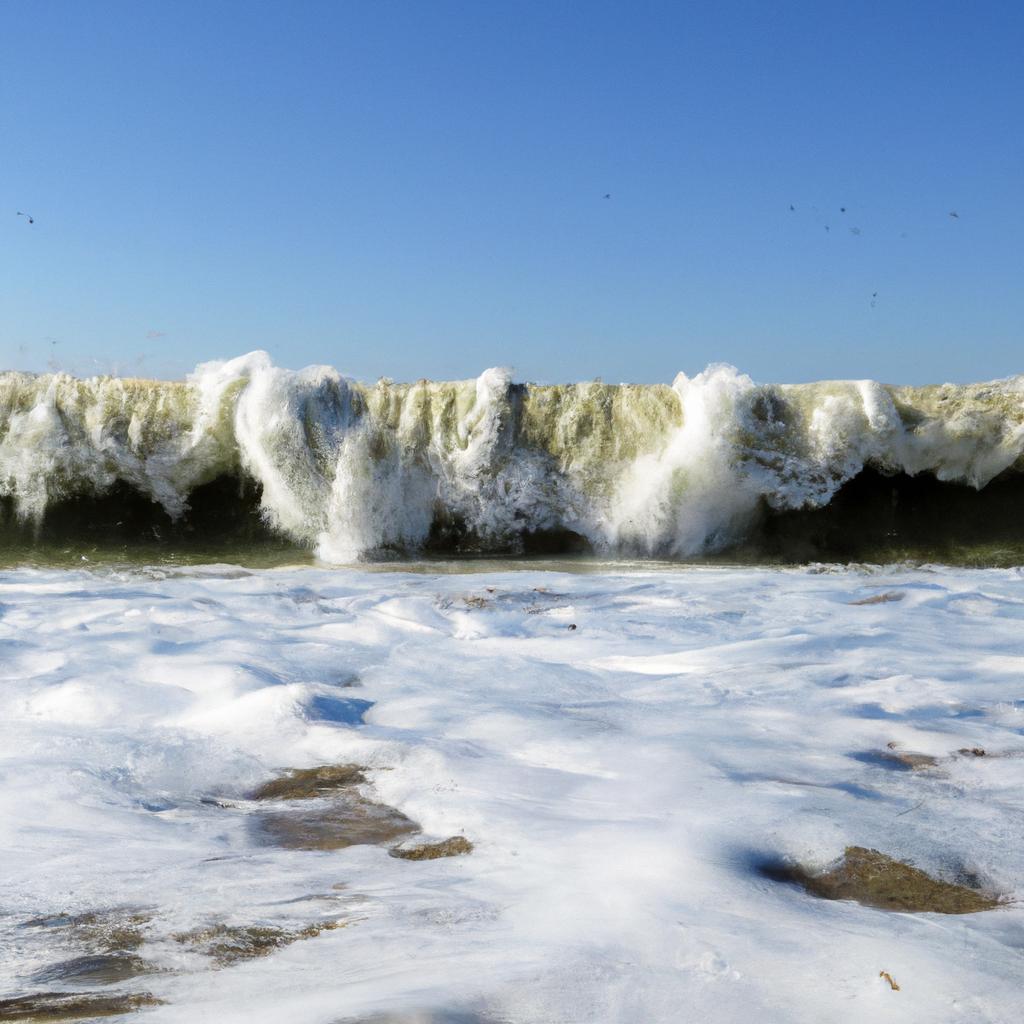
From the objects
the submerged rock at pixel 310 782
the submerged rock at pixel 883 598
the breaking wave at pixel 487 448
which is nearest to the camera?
the submerged rock at pixel 310 782

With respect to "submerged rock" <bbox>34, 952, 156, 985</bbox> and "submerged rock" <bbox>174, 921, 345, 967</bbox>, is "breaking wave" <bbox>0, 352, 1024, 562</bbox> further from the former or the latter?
"submerged rock" <bbox>34, 952, 156, 985</bbox>

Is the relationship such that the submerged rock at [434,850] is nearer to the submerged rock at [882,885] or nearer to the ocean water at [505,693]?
the ocean water at [505,693]

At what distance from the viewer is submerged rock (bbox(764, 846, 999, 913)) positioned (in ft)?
5.77

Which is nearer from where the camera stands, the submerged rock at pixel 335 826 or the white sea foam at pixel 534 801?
the white sea foam at pixel 534 801

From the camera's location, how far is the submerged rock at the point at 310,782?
7.94ft

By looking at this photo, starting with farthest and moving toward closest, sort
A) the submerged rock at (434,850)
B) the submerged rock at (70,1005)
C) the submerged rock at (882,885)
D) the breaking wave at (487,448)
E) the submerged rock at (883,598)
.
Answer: the breaking wave at (487,448) < the submerged rock at (883,598) < the submerged rock at (434,850) < the submerged rock at (882,885) < the submerged rock at (70,1005)

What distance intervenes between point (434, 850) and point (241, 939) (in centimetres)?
51

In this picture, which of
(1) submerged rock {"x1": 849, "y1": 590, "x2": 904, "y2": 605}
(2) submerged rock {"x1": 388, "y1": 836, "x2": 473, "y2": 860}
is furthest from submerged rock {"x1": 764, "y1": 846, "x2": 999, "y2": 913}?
(1) submerged rock {"x1": 849, "y1": 590, "x2": 904, "y2": 605}

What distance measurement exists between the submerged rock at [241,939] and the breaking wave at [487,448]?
5.92m

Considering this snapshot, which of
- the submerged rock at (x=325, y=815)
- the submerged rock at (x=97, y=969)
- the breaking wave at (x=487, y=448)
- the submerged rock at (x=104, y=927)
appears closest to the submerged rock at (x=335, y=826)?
the submerged rock at (x=325, y=815)

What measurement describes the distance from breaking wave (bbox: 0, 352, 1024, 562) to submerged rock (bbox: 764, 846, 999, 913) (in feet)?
18.5

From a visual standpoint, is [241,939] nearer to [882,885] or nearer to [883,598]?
[882,885]

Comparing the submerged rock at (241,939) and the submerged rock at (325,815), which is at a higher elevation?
the submerged rock at (241,939)

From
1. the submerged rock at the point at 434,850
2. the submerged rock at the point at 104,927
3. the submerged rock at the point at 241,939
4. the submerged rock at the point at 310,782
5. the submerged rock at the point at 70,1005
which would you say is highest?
the submerged rock at the point at 70,1005
